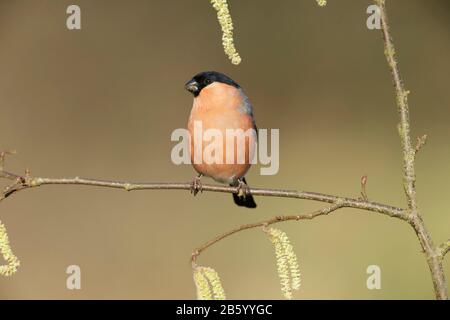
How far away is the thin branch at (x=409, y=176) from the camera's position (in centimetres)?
109

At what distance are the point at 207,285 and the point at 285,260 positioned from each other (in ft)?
0.58

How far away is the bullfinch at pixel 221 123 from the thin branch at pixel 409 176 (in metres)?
0.89

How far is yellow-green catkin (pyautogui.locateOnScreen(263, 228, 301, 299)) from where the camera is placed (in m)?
1.22

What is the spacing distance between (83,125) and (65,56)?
0.38 metres

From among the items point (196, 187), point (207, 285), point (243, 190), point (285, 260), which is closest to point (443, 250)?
point (285, 260)

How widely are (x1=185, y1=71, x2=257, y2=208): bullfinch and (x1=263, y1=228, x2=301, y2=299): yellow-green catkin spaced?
31.5 inches

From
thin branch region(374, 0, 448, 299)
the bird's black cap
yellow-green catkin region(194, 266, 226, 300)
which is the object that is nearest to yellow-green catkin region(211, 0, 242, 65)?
thin branch region(374, 0, 448, 299)

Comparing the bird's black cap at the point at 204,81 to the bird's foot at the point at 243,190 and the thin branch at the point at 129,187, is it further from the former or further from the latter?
the thin branch at the point at 129,187

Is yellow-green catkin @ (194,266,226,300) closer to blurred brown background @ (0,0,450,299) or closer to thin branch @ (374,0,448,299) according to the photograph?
thin branch @ (374,0,448,299)

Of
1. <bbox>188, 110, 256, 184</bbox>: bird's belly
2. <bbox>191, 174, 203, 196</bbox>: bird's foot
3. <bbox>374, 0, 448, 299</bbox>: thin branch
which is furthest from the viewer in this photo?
<bbox>188, 110, 256, 184</bbox>: bird's belly

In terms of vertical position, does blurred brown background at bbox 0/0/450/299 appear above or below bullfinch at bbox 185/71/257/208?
above

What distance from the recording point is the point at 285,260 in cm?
124
